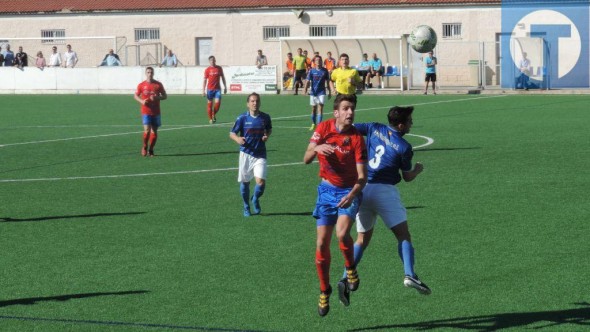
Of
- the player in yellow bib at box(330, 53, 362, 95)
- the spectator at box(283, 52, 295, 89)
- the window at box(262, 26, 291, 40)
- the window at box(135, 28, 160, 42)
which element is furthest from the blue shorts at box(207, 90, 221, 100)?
the window at box(135, 28, 160, 42)

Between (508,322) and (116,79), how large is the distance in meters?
48.1

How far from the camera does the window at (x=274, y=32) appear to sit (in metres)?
61.0

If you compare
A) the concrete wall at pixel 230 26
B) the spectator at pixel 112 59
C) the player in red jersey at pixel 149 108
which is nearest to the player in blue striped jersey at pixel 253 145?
the player in red jersey at pixel 149 108

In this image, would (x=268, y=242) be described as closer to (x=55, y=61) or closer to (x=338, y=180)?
(x=338, y=180)

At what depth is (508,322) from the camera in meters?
9.46

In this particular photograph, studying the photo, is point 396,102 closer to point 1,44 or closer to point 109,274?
point 1,44

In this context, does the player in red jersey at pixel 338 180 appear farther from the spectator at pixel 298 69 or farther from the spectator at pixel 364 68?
the spectator at pixel 364 68

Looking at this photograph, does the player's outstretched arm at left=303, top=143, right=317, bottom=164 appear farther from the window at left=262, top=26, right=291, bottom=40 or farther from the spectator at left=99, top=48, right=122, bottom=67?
the window at left=262, top=26, right=291, bottom=40

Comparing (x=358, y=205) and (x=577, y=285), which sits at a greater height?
(x=358, y=205)

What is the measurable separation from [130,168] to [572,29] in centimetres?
3569

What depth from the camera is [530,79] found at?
5066 centimetres

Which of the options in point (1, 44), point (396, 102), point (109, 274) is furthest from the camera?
point (1, 44)

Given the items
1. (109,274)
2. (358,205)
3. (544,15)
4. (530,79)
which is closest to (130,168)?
(109,274)

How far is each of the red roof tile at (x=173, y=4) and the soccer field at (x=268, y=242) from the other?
1227 inches
